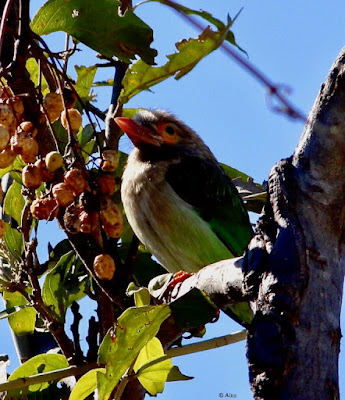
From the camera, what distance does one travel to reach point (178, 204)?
354 cm

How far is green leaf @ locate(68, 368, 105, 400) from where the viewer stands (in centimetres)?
200

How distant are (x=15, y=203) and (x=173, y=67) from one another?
2.38ft

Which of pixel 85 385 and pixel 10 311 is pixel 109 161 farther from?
pixel 10 311

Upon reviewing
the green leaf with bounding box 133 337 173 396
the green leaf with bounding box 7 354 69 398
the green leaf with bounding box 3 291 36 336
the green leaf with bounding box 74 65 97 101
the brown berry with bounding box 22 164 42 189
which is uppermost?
the green leaf with bounding box 74 65 97 101

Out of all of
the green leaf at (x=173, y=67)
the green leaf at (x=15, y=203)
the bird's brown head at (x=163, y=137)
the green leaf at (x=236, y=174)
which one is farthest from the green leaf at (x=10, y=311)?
the bird's brown head at (x=163, y=137)

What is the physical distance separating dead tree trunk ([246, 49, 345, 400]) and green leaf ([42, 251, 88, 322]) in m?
1.02

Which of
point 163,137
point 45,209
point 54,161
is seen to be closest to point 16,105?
point 54,161

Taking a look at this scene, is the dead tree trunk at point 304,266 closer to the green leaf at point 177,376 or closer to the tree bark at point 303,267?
the tree bark at point 303,267

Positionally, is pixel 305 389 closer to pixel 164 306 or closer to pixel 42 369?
pixel 164 306

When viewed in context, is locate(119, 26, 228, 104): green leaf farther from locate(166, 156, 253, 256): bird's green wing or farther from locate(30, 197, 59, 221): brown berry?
locate(166, 156, 253, 256): bird's green wing

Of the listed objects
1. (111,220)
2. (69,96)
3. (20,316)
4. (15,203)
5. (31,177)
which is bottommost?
(20,316)

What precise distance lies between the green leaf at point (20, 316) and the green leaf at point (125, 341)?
32.9 inches

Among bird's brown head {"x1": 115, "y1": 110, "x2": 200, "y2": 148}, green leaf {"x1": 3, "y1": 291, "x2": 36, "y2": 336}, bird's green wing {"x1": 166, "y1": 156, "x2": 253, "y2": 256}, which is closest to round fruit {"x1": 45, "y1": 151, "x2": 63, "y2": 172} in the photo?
green leaf {"x1": 3, "y1": 291, "x2": 36, "y2": 336}

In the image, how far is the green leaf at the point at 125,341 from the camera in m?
1.86
